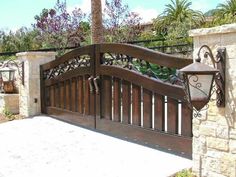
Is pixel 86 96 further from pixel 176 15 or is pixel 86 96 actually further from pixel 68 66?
pixel 176 15

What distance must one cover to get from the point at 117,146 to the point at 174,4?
1859cm

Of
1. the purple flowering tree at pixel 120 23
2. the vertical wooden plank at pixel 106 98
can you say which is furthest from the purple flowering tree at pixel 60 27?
the vertical wooden plank at pixel 106 98

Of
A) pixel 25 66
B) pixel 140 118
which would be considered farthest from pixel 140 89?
pixel 25 66

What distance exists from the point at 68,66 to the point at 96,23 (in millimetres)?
5171

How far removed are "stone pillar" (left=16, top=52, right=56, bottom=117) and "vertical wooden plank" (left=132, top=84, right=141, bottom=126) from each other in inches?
129

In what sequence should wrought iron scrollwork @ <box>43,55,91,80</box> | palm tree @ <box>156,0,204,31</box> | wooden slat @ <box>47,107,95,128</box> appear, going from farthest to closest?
palm tree @ <box>156,0,204,31</box> → wrought iron scrollwork @ <box>43,55,91,80</box> → wooden slat @ <box>47,107,95,128</box>

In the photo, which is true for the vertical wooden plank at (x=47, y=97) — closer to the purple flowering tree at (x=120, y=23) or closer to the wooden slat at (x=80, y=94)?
the wooden slat at (x=80, y=94)

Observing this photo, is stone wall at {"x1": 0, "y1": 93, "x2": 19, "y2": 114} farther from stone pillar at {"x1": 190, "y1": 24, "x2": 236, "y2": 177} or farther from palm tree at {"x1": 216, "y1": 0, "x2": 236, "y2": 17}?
palm tree at {"x1": 216, "y1": 0, "x2": 236, "y2": 17}

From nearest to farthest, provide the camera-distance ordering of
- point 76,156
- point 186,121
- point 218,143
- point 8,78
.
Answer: point 218,143 < point 186,121 < point 76,156 < point 8,78

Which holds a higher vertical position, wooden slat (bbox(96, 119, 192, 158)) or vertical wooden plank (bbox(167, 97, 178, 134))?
vertical wooden plank (bbox(167, 97, 178, 134))

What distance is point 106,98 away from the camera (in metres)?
6.30

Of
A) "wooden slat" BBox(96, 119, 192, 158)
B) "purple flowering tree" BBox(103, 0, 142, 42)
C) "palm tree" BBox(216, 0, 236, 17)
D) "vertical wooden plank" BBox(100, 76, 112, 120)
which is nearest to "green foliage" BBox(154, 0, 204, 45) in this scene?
"palm tree" BBox(216, 0, 236, 17)

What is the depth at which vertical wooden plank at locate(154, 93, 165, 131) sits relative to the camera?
5.18 metres

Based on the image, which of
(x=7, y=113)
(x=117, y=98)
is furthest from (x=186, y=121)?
(x=7, y=113)
